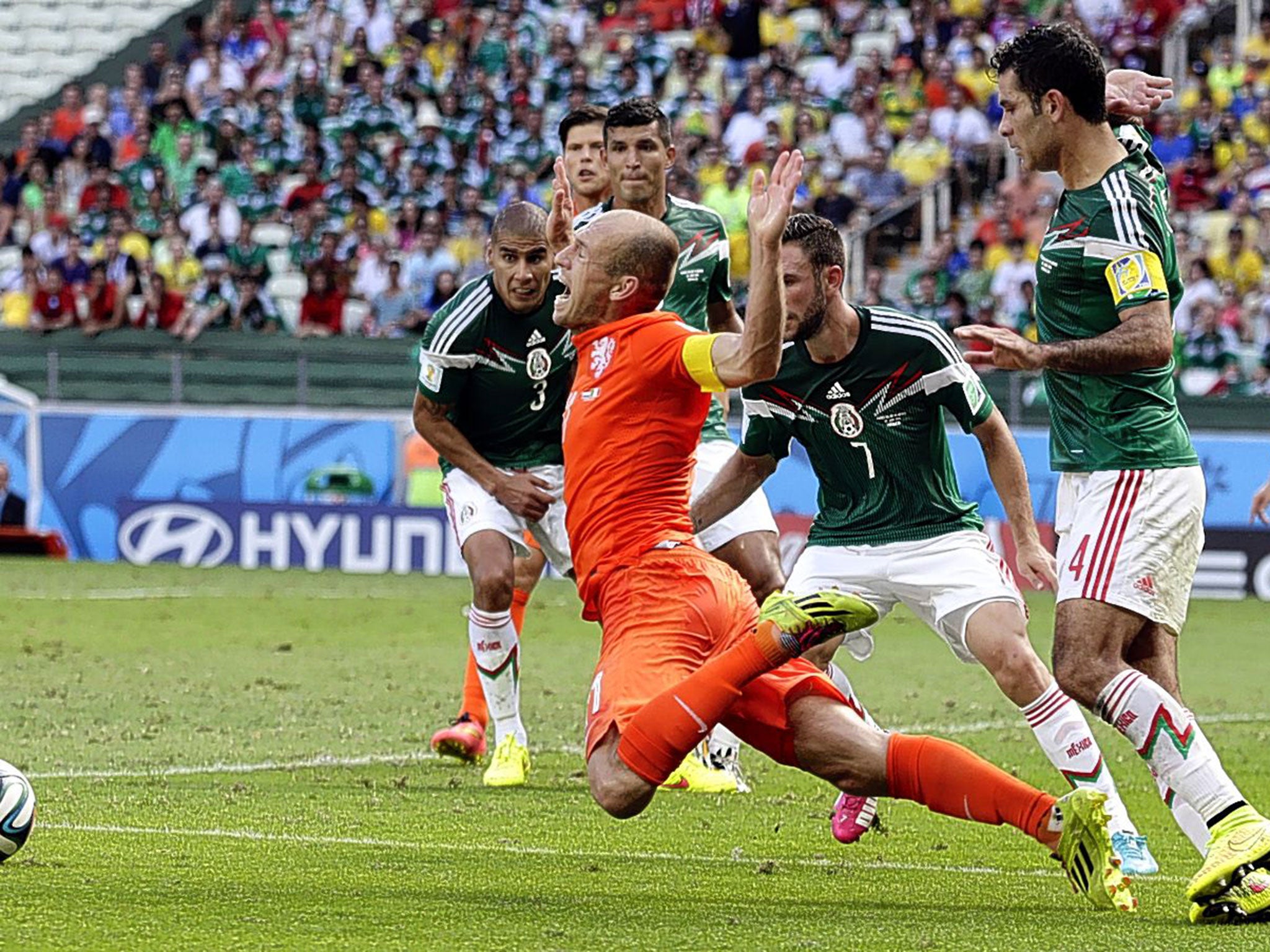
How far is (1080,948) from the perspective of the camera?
482cm

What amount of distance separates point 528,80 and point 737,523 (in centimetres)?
1831

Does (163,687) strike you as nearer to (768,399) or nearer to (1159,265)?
(768,399)

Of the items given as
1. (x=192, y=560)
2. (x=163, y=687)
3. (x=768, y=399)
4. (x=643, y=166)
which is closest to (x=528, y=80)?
(x=192, y=560)

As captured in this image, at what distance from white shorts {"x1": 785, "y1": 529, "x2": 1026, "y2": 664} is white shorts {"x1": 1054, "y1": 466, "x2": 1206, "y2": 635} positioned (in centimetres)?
75

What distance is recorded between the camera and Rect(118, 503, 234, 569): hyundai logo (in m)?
20.2

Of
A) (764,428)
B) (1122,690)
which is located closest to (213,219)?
(764,428)

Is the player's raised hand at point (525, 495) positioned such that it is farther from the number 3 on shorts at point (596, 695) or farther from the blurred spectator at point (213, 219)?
the blurred spectator at point (213, 219)

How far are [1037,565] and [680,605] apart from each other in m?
1.21

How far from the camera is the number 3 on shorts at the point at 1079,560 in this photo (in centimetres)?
577

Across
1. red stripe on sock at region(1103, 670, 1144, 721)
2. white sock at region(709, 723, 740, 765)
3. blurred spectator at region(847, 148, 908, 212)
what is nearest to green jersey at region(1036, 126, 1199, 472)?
red stripe on sock at region(1103, 670, 1144, 721)

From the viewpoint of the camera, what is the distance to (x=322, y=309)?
23.1 meters

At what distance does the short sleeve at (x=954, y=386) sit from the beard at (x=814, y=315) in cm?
37

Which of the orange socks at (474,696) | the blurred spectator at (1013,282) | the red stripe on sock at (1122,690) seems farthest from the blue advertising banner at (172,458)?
the red stripe on sock at (1122,690)

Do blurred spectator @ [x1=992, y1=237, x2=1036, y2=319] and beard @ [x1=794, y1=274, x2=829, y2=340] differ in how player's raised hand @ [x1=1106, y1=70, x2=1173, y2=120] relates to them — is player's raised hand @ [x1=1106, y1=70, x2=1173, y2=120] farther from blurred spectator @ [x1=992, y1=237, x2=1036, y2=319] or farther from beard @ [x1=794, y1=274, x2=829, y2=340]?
blurred spectator @ [x1=992, y1=237, x2=1036, y2=319]
